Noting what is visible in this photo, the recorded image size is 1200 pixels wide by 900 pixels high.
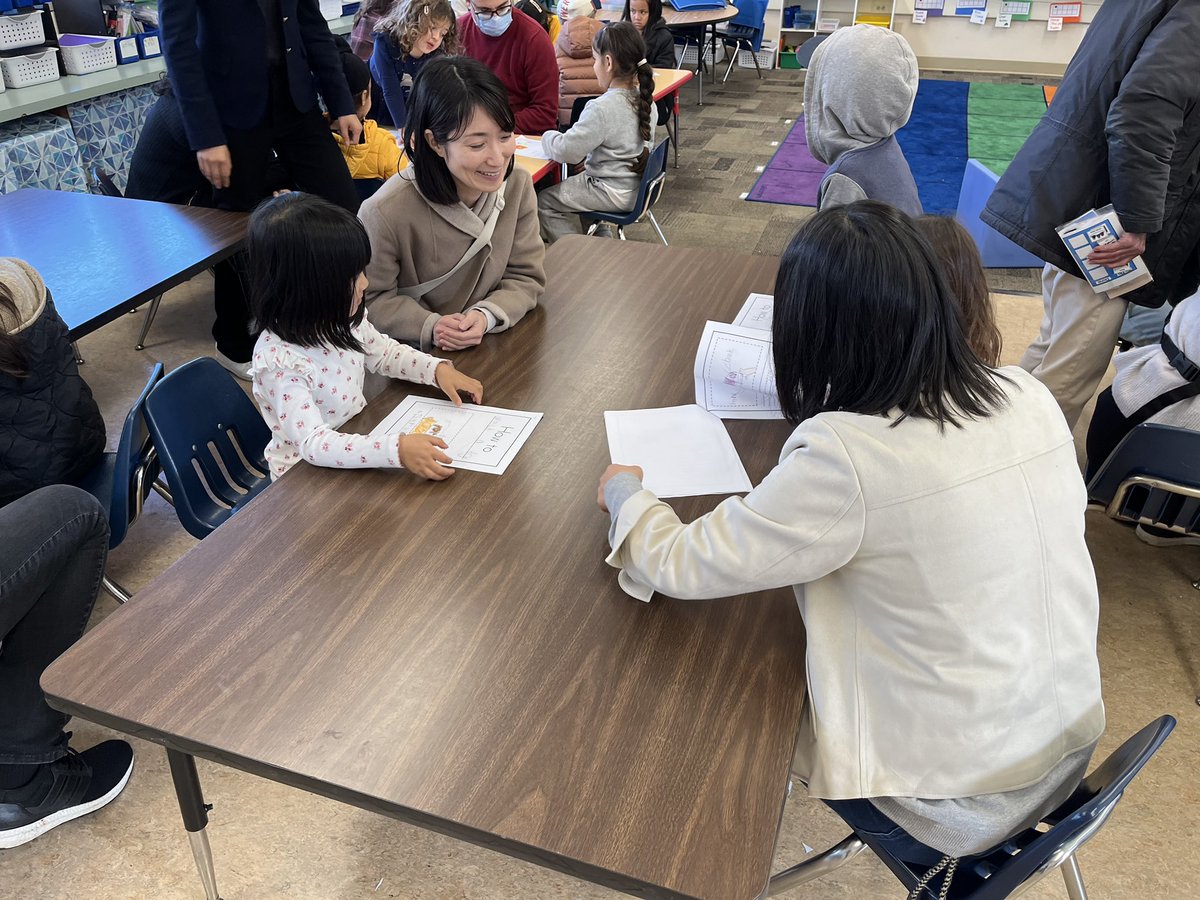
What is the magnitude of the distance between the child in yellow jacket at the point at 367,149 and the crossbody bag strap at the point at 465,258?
166cm

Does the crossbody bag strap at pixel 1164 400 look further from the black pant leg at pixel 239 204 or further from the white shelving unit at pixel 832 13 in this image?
the white shelving unit at pixel 832 13

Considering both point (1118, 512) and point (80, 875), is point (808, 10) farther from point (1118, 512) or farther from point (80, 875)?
point (80, 875)

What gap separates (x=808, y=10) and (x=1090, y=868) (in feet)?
29.0

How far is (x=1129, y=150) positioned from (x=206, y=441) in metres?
2.09

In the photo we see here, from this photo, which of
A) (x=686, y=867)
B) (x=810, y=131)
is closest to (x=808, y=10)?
(x=810, y=131)

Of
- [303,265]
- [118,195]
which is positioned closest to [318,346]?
[303,265]

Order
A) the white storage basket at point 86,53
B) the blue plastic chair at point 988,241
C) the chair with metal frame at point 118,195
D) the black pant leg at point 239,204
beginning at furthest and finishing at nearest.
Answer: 1. the white storage basket at point 86,53
2. the blue plastic chair at point 988,241
3. the chair with metal frame at point 118,195
4. the black pant leg at point 239,204

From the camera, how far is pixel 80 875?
61.5 inches

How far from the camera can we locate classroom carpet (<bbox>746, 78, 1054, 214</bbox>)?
17.1ft

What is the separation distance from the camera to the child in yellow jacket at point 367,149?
11.1 feet

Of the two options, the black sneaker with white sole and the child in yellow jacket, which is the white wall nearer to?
the child in yellow jacket

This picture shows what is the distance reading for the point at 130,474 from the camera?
170cm

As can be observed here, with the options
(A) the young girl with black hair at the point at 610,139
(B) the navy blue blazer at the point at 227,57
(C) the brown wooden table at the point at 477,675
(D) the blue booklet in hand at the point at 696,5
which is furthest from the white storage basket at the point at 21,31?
(D) the blue booklet in hand at the point at 696,5

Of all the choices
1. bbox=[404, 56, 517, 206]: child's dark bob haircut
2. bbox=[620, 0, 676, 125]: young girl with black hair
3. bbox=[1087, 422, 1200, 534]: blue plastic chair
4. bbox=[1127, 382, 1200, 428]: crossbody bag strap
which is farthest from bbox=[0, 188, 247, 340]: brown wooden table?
bbox=[620, 0, 676, 125]: young girl with black hair
